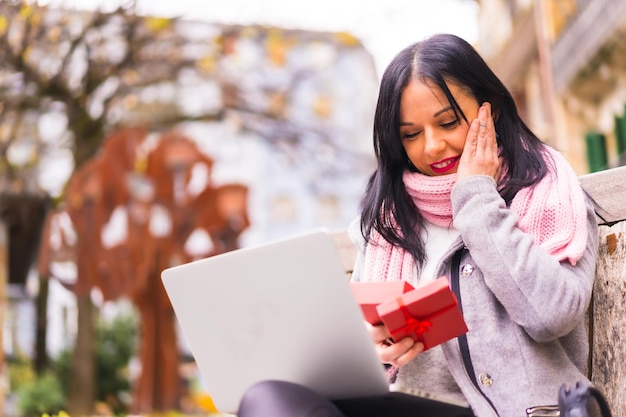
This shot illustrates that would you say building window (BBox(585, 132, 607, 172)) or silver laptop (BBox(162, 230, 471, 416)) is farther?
building window (BBox(585, 132, 607, 172))

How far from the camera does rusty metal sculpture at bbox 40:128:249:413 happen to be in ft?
25.8

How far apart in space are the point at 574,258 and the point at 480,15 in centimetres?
2123

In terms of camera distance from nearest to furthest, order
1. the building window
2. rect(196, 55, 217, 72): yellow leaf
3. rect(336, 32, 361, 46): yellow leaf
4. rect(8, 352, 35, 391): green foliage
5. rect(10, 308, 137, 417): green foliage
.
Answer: the building window
rect(336, 32, 361, 46): yellow leaf
rect(196, 55, 217, 72): yellow leaf
rect(10, 308, 137, 417): green foliage
rect(8, 352, 35, 391): green foliage

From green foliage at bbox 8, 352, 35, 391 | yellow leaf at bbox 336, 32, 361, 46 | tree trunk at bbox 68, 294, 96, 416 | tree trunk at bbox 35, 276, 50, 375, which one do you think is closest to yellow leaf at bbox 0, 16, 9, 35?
tree trunk at bbox 68, 294, 96, 416

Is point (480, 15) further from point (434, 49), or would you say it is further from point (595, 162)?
point (434, 49)

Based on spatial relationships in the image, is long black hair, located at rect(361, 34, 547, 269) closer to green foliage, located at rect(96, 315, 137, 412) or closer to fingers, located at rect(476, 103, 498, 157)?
fingers, located at rect(476, 103, 498, 157)

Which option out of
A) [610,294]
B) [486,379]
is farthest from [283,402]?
[610,294]

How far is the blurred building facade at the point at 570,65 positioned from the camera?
430 inches

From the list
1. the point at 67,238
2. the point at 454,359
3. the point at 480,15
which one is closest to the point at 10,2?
the point at 67,238

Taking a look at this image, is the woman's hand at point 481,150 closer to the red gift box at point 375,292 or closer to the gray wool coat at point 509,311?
the gray wool coat at point 509,311

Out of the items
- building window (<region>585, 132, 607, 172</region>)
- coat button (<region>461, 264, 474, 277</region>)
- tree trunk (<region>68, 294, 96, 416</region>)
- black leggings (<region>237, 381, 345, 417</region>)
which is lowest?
tree trunk (<region>68, 294, 96, 416</region>)

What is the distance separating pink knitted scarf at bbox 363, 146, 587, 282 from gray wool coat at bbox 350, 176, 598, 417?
0.06 m

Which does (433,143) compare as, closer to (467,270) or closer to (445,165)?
(445,165)

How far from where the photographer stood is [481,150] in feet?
7.19
